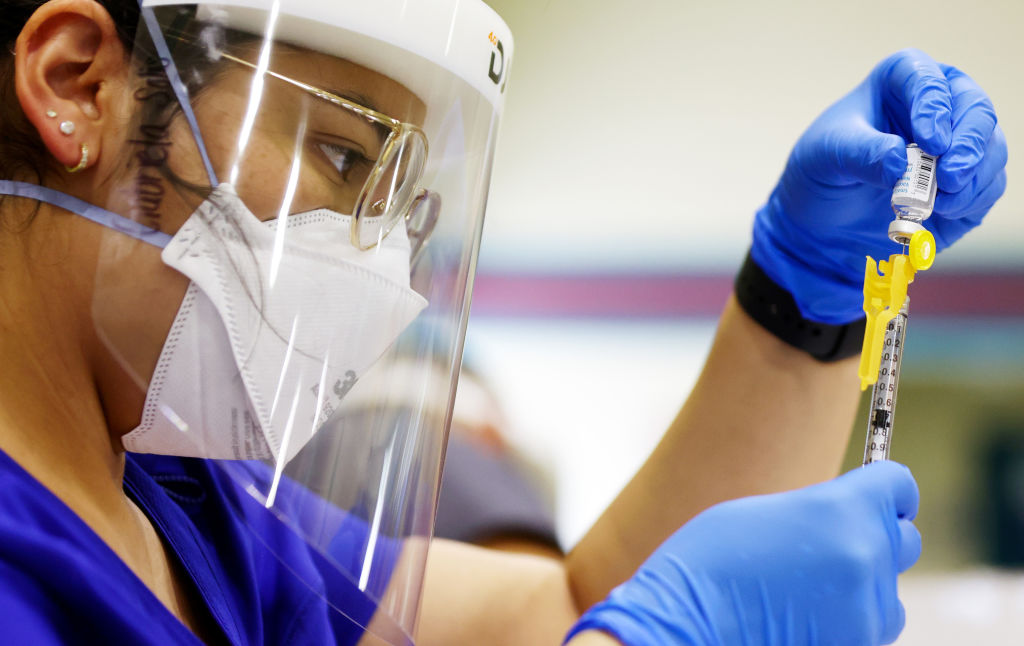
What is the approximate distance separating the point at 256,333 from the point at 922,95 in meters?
0.76

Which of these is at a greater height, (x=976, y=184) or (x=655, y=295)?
(x=976, y=184)

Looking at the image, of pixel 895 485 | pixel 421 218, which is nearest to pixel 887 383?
pixel 895 485

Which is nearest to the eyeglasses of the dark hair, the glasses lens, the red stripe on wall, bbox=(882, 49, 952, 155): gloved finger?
the glasses lens

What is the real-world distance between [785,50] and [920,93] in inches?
23.2

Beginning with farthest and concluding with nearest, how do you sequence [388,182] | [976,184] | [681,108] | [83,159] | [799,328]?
[681,108] → [799,328] → [976,184] → [388,182] → [83,159]

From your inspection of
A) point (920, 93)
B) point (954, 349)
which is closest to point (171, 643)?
point (920, 93)

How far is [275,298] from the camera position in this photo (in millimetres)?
759

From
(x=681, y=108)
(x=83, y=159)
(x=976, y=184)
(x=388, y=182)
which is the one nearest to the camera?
(x=83, y=159)

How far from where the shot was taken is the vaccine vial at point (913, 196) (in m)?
0.83

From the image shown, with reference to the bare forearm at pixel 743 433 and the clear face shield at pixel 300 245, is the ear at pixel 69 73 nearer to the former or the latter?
the clear face shield at pixel 300 245

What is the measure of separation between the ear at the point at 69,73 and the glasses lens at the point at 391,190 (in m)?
0.24

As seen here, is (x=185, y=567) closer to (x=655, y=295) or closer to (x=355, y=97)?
(x=355, y=97)

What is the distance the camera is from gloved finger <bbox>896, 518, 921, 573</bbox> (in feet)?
2.79

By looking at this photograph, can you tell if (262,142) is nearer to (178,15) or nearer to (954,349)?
(178,15)
